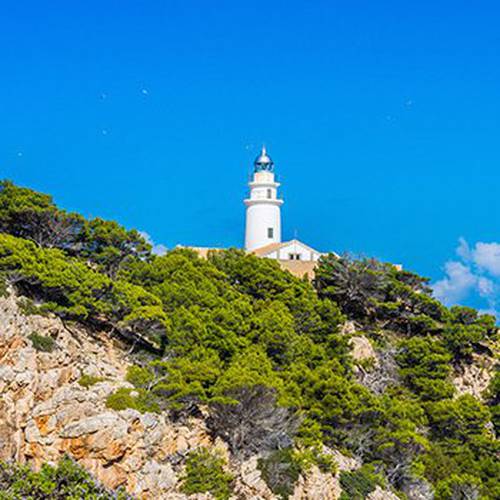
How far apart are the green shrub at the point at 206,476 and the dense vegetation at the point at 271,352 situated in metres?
0.10

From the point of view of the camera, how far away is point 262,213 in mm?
54625

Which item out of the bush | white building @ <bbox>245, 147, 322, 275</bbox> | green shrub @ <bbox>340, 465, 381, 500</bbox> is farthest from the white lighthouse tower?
the bush

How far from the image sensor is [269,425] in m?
26.0

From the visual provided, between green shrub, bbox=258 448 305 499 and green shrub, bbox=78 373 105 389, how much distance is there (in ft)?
19.1

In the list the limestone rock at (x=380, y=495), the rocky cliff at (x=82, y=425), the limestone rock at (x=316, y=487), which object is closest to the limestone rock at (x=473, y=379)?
the limestone rock at (x=380, y=495)

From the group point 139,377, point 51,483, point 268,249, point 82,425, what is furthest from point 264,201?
point 51,483

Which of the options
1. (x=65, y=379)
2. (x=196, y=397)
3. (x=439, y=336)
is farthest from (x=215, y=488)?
(x=439, y=336)

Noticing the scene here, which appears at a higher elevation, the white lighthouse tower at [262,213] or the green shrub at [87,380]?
the white lighthouse tower at [262,213]

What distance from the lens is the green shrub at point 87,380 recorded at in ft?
78.0

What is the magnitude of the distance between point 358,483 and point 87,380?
10.1 meters

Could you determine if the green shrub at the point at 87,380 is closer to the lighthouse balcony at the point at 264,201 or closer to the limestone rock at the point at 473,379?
the limestone rock at the point at 473,379

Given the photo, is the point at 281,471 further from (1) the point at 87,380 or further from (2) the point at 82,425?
(2) the point at 82,425

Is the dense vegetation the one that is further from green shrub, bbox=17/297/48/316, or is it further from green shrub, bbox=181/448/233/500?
→ green shrub, bbox=17/297/48/316

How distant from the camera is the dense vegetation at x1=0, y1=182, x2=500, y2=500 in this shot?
26000 mm
